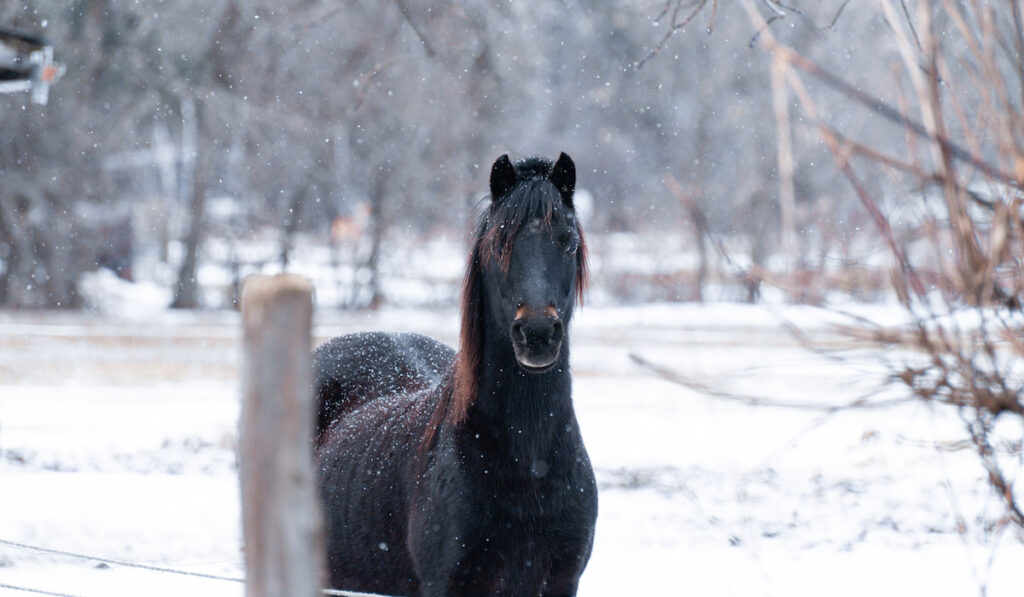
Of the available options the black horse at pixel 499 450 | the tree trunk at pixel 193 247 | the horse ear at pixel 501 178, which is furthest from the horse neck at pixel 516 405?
the tree trunk at pixel 193 247

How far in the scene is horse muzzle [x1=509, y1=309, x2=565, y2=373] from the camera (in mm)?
3229

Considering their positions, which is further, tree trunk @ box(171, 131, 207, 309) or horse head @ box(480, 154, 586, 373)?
tree trunk @ box(171, 131, 207, 309)

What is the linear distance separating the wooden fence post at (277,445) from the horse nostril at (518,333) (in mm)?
1599

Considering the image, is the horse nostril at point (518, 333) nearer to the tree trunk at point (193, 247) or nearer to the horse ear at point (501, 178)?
the horse ear at point (501, 178)

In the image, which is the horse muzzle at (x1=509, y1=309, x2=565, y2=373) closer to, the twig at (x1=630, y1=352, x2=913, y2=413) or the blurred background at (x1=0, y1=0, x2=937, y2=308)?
the twig at (x1=630, y1=352, x2=913, y2=413)

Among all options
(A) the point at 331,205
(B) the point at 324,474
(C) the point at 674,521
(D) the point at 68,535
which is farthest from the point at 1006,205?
(A) the point at 331,205

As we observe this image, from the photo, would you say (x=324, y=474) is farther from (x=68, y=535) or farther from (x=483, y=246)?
(x=68, y=535)

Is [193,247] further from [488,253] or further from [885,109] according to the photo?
[885,109]

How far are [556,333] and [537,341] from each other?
0.08 metres

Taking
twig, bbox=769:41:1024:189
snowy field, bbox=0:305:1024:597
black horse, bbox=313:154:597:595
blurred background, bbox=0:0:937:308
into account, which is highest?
blurred background, bbox=0:0:937:308

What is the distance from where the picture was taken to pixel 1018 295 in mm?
2189

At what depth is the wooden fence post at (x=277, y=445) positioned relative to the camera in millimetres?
1652

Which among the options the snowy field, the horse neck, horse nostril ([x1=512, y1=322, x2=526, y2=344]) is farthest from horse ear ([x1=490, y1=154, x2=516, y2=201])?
the snowy field

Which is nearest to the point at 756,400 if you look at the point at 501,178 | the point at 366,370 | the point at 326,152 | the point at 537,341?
the point at 537,341
